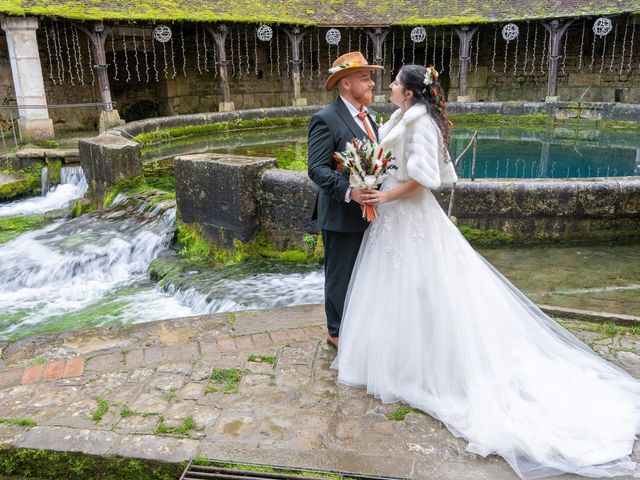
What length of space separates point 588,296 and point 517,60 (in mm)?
19540

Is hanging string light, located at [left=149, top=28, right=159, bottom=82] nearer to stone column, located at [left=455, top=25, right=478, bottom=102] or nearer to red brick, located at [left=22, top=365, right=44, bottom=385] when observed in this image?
stone column, located at [left=455, top=25, right=478, bottom=102]

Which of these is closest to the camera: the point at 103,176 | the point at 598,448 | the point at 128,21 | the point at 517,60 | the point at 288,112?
the point at 598,448

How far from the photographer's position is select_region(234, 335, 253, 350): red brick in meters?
3.73

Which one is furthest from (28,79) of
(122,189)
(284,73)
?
(284,73)

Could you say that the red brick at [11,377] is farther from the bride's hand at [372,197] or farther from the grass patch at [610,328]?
the grass patch at [610,328]

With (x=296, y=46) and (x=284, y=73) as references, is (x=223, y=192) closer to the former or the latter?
(x=296, y=46)

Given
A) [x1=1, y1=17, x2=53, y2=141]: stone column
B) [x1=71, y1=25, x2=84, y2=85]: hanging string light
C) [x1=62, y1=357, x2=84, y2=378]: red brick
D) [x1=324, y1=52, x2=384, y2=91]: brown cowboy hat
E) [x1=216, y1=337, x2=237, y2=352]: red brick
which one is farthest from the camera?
[x1=71, y1=25, x2=84, y2=85]: hanging string light

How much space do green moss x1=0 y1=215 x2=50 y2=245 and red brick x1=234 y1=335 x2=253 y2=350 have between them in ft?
17.4

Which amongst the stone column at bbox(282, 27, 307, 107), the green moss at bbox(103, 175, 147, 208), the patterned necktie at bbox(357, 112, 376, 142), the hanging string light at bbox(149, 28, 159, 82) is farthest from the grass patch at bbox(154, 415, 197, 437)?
the hanging string light at bbox(149, 28, 159, 82)

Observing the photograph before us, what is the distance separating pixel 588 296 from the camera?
466 cm

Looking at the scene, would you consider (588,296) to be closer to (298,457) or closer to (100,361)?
(298,457)

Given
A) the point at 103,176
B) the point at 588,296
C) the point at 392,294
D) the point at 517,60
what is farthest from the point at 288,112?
the point at 392,294

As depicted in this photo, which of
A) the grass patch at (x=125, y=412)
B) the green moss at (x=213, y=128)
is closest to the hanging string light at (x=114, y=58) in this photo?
the green moss at (x=213, y=128)

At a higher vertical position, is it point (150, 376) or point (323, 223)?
point (323, 223)
